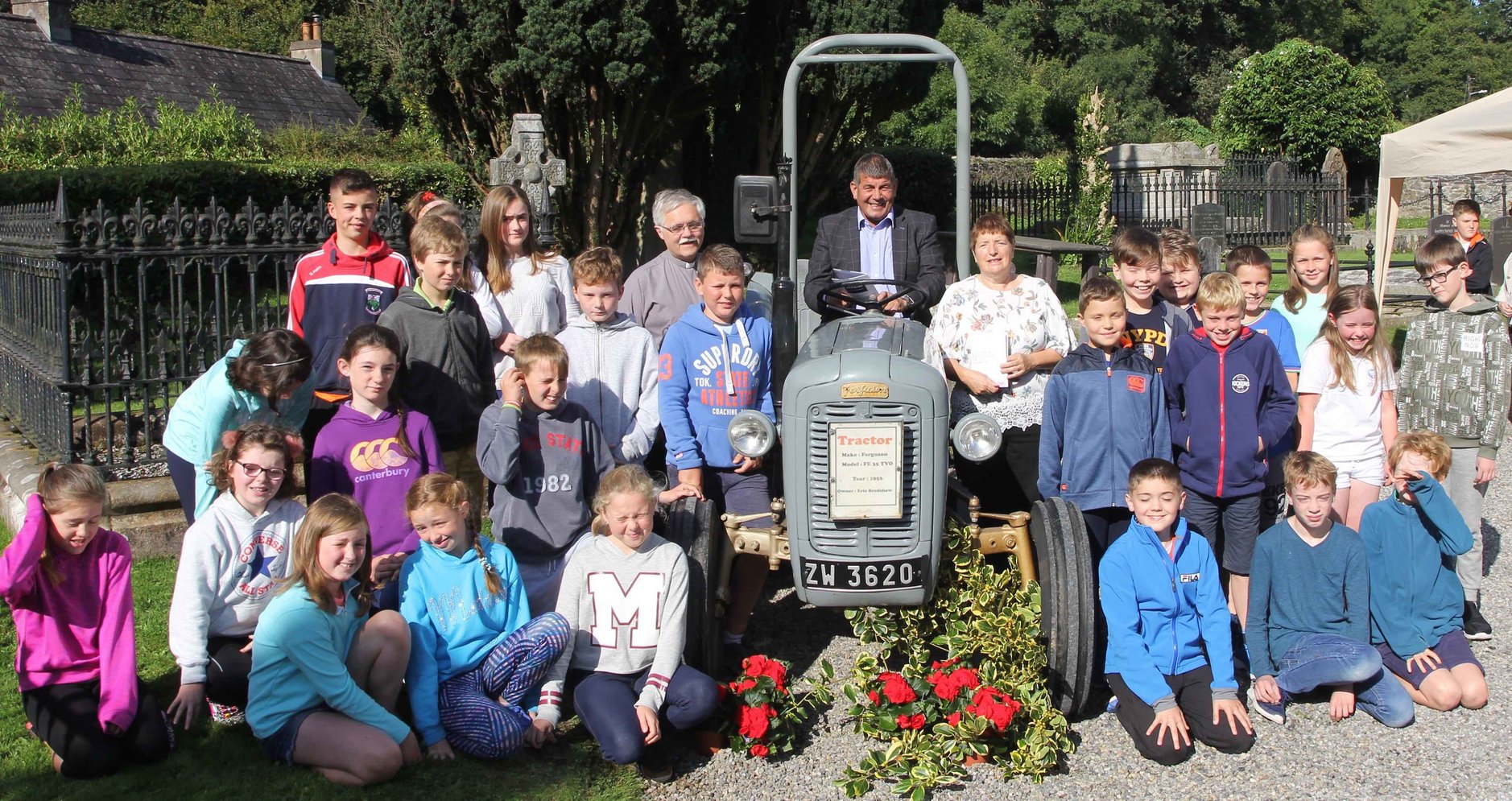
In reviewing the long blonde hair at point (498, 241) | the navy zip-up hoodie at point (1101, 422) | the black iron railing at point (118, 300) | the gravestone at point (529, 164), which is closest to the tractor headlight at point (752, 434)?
the navy zip-up hoodie at point (1101, 422)

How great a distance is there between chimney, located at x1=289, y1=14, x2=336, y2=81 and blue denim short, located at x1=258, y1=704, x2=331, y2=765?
27090 mm

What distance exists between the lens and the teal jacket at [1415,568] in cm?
470

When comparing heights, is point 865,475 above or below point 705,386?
below

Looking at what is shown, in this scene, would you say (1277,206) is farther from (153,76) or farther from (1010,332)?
(153,76)

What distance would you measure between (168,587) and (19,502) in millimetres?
1327

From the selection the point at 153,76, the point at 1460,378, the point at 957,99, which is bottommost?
the point at 1460,378

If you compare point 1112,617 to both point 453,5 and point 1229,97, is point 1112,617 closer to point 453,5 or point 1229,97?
point 453,5

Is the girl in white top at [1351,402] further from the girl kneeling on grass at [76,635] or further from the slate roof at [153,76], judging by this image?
the slate roof at [153,76]

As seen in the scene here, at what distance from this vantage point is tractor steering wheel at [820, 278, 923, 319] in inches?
195

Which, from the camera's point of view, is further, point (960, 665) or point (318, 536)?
point (960, 665)

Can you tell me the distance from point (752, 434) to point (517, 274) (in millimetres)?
1745

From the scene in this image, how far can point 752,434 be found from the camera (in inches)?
169

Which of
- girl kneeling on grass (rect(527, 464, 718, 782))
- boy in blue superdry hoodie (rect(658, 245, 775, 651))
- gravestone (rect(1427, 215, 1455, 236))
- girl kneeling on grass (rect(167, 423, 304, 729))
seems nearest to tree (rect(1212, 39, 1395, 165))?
gravestone (rect(1427, 215, 1455, 236))

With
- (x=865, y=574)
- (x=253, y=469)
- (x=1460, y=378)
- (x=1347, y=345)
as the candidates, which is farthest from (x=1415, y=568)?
(x=253, y=469)
